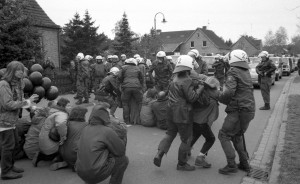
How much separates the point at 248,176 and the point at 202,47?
63576 mm

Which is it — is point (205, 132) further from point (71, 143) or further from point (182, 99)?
point (71, 143)

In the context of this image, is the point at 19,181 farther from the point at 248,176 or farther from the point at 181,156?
the point at 248,176

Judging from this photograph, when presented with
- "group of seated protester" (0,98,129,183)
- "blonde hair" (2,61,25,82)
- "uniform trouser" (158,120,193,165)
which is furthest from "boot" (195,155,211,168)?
"blonde hair" (2,61,25,82)

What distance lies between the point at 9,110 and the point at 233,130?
362 cm

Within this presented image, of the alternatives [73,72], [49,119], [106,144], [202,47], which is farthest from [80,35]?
[202,47]

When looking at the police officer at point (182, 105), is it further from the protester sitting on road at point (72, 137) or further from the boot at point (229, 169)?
the protester sitting on road at point (72, 137)

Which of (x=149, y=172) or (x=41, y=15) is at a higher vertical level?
(x=41, y=15)

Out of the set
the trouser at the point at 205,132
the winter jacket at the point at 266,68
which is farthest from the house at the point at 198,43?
the trouser at the point at 205,132

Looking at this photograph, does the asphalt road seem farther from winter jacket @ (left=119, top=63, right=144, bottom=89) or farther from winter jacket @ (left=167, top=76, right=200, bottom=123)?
winter jacket @ (left=119, top=63, right=144, bottom=89)

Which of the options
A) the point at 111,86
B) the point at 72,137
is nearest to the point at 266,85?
the point at 111,86

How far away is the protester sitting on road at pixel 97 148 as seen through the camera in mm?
3922

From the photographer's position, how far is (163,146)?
17.8 ft

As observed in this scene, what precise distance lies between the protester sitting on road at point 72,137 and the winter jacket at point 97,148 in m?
1.36

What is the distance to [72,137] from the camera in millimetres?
5395
